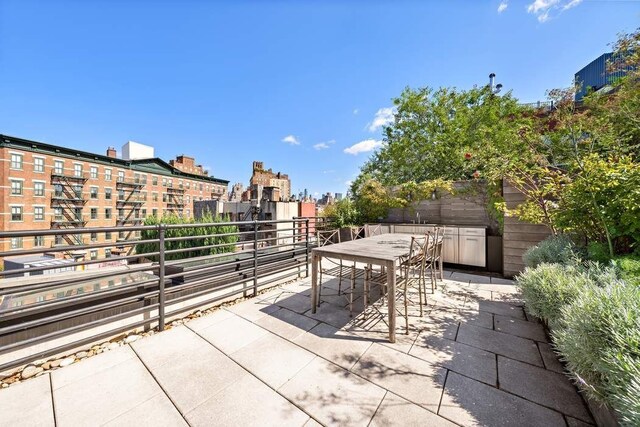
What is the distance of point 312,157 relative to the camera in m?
23.6

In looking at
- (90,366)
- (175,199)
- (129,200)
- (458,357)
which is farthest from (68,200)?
(458,357)

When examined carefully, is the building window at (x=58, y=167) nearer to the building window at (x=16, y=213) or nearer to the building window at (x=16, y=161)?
the building window at (x=16, y=161)

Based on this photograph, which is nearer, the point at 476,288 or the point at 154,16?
the point at 476,288

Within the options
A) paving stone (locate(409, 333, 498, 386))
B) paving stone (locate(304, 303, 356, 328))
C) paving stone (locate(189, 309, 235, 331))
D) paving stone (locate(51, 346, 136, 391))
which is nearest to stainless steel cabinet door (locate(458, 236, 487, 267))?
paving stone (locate(409, 333, 498, 386))

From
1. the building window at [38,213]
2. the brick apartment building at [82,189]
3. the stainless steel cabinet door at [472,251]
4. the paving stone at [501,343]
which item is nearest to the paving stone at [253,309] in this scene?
the paving stone at [501,343]

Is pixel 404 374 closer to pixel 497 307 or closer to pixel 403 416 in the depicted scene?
pixel 403 416

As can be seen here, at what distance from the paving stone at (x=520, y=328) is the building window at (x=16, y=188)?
99.6ft

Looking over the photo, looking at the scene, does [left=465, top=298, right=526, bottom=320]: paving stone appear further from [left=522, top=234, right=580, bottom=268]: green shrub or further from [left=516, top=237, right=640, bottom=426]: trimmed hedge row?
[left=516, top=237, right=640, bottom=426]: trimmed hedge row

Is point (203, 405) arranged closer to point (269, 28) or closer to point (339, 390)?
point (339, 390)

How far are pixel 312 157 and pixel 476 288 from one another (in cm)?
2142

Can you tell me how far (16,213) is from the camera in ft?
58.6

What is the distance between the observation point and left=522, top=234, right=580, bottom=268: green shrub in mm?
2607

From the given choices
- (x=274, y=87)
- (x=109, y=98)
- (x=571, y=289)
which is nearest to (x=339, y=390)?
(x=571, y=289)

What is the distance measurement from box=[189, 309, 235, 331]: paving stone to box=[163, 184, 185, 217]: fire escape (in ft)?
94.2
